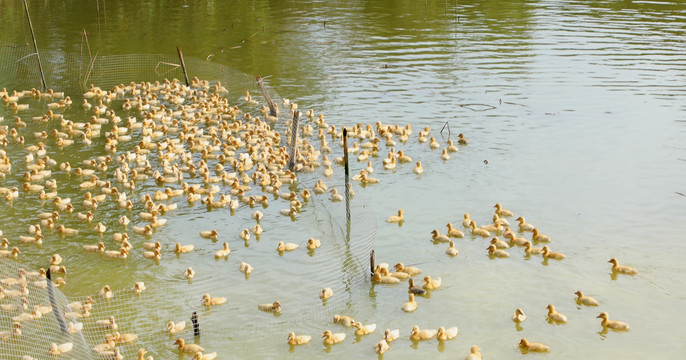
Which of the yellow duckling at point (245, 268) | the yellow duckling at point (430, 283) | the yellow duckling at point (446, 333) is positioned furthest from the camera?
the yellow duckling at point (245, 268)

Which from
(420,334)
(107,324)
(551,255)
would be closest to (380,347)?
(420,334)

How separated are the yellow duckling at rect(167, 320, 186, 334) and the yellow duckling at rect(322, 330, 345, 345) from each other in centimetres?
229

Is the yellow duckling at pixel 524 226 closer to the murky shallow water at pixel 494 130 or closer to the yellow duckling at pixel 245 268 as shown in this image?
the murky shallow water at pixel 494 130

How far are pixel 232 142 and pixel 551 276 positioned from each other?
31.5ft

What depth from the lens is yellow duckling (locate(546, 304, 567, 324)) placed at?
13.5 meters

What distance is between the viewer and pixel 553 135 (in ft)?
75.3

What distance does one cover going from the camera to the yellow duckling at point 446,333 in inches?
514

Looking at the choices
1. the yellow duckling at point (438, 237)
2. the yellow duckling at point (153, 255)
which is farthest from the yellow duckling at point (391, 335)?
the yellow duckling at point (153, 255)

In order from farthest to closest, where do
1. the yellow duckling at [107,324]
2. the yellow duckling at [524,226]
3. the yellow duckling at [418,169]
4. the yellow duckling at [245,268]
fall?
the yellow duckling at [418,169] < the yellow duckling at [524,226] < the yellow duckling at [245,268] < the yellow duckling at [107,324]

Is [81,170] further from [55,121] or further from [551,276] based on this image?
[551,276]

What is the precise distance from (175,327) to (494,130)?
1275cm

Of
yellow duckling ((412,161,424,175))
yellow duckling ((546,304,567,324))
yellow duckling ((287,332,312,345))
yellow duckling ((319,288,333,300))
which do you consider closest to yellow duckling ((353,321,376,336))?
yellow duckling ((287,332,312,345))

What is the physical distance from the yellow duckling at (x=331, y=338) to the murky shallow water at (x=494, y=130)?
0.24 m

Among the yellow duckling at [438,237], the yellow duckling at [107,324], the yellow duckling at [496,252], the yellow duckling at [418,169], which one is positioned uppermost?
the yellow duckling at [418,169]
